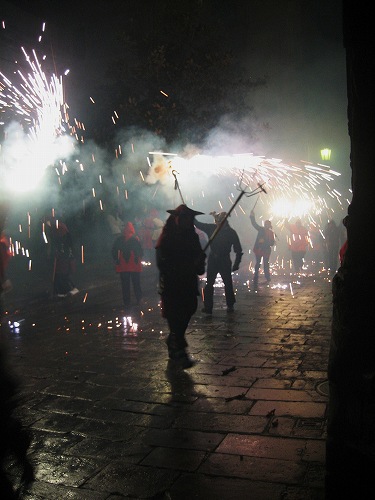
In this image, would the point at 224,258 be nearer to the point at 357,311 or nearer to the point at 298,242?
the point at 357,311

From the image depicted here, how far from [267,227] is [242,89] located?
599 cm

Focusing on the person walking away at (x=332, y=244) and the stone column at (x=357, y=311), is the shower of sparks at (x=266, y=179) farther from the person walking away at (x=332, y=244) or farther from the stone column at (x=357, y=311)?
the stone column at (x=357, y=311)

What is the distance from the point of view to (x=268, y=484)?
3.37 meters

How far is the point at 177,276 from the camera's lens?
661 centimetres

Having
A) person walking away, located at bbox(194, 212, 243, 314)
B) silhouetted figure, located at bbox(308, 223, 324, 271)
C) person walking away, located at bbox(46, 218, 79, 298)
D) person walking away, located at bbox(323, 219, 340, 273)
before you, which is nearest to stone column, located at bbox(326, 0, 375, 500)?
person walking away, located at bbox(194, 212, 243, 314)

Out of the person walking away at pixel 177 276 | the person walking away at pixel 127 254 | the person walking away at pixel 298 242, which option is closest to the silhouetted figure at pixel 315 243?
the person walking away at pixel 298 242

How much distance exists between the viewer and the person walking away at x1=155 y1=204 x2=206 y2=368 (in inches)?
259

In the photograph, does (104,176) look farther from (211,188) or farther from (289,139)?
(289,139)

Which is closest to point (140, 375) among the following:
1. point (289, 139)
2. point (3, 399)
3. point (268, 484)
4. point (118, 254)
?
point (3, 399)

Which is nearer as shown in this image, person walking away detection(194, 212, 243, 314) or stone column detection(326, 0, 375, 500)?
stone column detection(326, 0, 375, 500)

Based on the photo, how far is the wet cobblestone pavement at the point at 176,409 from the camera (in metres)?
→ 3.49

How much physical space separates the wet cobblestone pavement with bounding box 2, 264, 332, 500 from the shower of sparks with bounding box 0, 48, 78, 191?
7.18 meters

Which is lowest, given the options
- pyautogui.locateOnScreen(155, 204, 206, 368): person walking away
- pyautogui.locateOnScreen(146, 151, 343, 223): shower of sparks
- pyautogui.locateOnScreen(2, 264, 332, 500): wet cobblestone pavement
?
pyautogui.locateOnScreen(2, 264, 332, 500): wet cobblestone pavement

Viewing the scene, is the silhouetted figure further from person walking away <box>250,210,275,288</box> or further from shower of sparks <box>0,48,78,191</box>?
shower of sparks <box>0,48,78,191</box>
